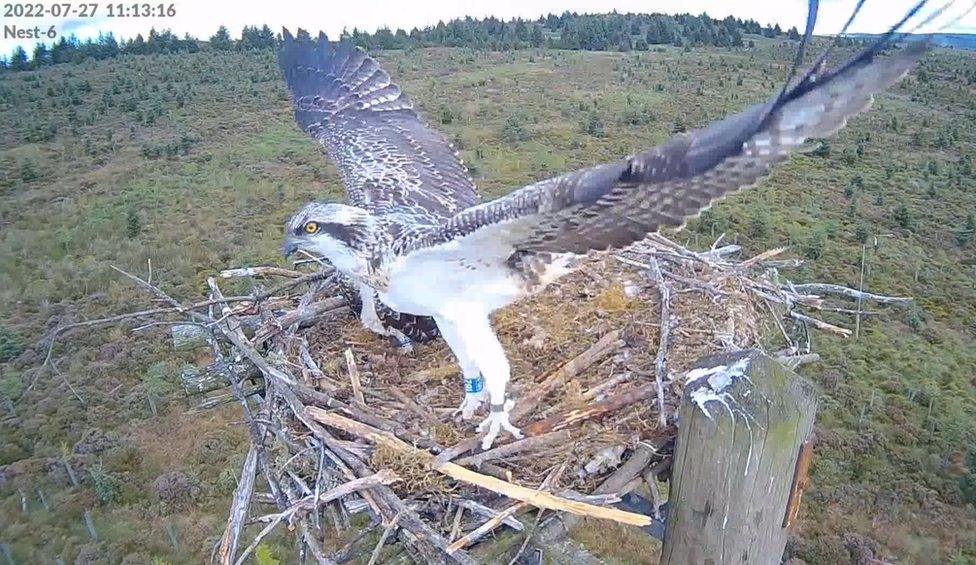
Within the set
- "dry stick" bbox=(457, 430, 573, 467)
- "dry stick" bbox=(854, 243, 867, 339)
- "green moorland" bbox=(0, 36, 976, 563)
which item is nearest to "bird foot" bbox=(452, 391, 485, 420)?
"dry stick" bbox=(457, 430, 573, 467)

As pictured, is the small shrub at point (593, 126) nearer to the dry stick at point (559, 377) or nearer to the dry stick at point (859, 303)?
the dry stick at point (859, 303)

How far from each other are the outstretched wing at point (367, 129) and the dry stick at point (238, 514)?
6.10 ft

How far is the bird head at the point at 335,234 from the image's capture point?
10.1 feet

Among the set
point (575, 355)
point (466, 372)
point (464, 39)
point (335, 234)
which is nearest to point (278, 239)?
point (575, 355)

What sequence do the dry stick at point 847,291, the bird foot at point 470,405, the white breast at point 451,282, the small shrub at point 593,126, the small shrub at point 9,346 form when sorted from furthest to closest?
the small shrub at point 593,126
the small shrub at point 9,346
the dry stick at point 847,291
the bird foot at point 470,405
the white breast at point 451,282

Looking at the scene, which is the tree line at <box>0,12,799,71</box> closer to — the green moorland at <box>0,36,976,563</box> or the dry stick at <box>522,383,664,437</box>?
the green moorland at <box>0,36,976,563</box>

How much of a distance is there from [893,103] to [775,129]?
24.5m

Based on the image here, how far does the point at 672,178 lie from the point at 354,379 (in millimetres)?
2022

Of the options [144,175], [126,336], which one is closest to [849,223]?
[126,336]

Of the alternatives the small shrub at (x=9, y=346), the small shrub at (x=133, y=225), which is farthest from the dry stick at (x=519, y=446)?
the small shrub at (x=133, y=225)

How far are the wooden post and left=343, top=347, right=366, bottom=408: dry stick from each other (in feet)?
5.62

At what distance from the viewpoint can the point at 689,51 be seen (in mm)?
31250

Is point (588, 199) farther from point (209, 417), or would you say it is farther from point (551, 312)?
point (209, 417)

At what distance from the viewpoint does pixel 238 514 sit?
2678 mm
